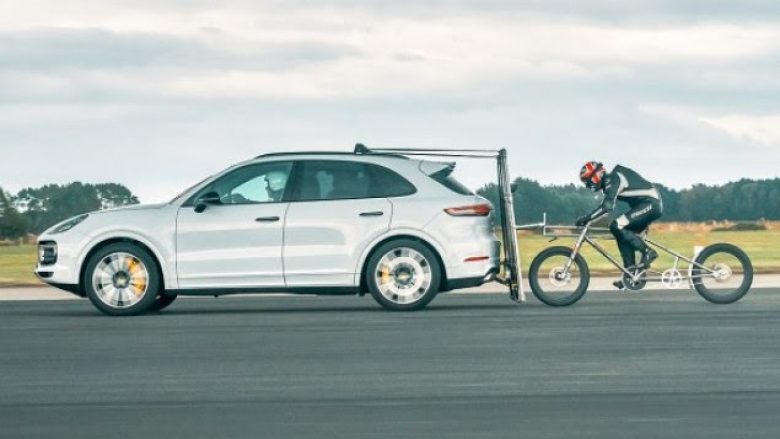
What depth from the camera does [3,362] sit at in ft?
41.6

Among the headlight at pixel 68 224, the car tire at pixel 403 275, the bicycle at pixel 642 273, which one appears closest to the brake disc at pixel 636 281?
the bicycle at pixel 642 273

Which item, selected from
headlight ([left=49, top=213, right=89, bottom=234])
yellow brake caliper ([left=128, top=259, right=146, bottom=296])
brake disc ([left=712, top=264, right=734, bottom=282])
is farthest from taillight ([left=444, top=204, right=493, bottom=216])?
headlight ([left=49, top=213, right=89, bottom=234])

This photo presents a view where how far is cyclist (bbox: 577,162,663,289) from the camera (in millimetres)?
19422

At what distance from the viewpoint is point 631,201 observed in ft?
64.4

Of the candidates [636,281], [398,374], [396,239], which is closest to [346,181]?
[396,239]

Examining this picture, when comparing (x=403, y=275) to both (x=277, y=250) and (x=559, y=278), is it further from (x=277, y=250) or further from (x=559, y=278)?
(x=559, y=278)

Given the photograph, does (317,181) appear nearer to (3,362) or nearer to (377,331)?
(377,331)

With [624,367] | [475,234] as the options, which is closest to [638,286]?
[475,234]

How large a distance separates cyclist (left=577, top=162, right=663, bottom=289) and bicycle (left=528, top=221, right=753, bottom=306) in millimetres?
134

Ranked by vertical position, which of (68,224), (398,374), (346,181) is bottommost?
(398,374)

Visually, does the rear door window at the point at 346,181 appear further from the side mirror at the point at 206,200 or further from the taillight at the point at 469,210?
the side mirror at the point at 206,200

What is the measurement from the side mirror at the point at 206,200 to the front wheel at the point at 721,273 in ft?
18.7

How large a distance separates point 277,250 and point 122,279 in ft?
5.76

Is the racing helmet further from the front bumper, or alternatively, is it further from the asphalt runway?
the front bumper
